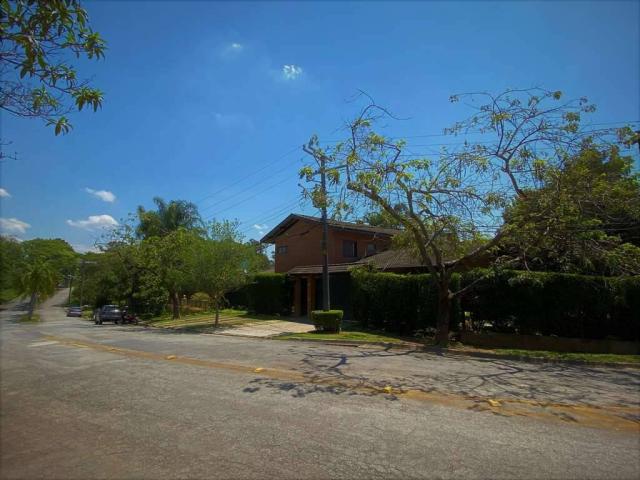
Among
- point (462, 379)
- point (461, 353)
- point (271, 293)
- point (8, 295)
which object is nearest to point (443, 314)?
point (461, 353)

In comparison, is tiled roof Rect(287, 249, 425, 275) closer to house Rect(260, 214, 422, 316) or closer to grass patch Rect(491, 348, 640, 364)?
house Rect(260, 214, 422, 316)

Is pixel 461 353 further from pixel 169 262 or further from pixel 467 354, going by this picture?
pixel 169 262

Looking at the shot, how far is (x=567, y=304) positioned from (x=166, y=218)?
1572 inches

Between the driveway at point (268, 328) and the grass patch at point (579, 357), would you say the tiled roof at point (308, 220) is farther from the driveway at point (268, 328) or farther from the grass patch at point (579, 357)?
the grass patch at point (579, 357)

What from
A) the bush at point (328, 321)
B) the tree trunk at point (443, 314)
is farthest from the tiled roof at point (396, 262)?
the tree trunk at point (443, 314)

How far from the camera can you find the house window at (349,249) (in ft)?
106

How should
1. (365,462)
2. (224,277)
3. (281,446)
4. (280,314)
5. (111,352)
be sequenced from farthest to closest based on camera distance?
1. (280,314)
2. (224,277)
3. (111,352)
4. (281,446)
5. (365,462)

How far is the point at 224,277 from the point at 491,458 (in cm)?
2279

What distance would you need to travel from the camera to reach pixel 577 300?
16.3 m

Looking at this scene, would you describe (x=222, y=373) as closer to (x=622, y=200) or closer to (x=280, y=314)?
(x=622, y=200)

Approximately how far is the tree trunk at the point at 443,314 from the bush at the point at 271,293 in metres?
16.0

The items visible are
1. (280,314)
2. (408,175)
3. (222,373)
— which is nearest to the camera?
(222,373)

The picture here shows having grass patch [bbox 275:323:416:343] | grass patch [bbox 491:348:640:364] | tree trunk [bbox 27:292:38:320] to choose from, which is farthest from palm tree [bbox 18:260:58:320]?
grass patch [bbox 491:348:640:364]

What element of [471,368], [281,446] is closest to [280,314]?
[471,368]
